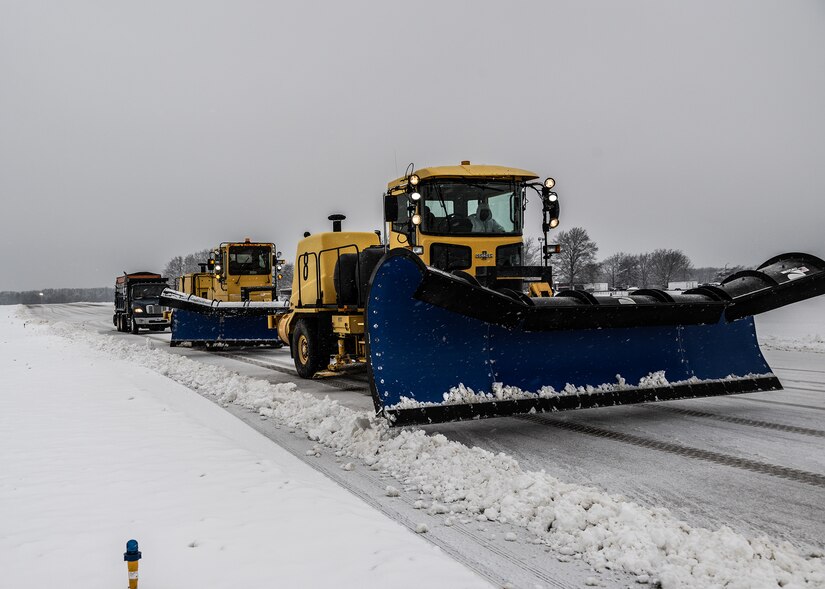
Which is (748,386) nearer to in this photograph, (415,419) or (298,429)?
(415,419)

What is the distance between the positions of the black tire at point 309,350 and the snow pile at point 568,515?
4715 mm

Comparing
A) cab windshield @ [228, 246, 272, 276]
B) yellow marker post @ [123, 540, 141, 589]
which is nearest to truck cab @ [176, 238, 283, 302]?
cab windshield @ [228, 246, 272, 276]

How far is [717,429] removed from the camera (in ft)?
21.0

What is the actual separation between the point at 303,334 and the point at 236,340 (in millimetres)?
7033

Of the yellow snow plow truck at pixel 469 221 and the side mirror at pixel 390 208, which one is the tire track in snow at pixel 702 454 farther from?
the side mirror at pixel 390 208

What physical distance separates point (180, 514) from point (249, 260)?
16918 mm

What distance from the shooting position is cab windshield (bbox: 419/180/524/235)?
340 inches

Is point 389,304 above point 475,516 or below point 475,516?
above

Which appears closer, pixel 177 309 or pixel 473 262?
pixel 473 262

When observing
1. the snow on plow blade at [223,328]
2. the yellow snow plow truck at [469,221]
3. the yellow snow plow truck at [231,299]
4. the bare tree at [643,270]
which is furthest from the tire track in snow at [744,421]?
the bare tree at [643,270]

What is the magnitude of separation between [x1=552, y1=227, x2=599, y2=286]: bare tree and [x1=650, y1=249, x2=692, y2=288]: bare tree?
1372 centimetres

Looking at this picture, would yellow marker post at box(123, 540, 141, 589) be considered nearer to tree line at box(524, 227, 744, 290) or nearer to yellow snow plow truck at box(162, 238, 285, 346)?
yellow snow plow truck at box(162, 238, 285, 346)

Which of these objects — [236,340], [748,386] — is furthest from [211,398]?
[236,340]

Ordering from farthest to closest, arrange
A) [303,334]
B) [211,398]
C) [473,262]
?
[303,334], [211,398], [473,262]
